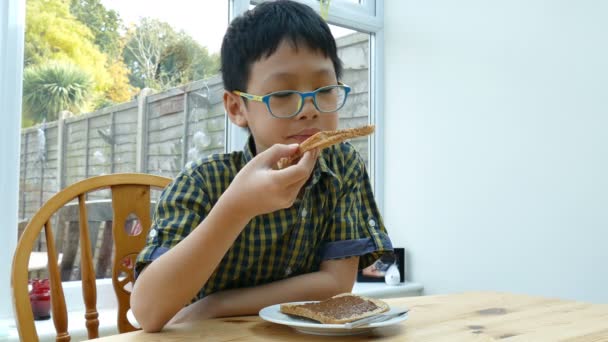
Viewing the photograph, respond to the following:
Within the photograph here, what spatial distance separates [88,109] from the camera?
202 cm

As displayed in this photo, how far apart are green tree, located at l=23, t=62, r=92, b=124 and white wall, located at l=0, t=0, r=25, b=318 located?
62mm

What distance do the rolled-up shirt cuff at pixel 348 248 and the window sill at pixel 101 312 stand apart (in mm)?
883

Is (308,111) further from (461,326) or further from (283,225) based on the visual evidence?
(461,326)

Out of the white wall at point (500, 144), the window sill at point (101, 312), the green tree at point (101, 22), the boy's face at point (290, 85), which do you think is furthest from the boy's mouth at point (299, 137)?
the white wall at point (500, 144)

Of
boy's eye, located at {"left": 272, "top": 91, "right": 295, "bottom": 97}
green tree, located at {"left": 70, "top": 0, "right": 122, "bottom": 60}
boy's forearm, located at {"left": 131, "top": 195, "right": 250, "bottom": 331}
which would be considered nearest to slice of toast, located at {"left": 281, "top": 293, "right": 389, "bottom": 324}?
boy's forearm, located at {"left": 131, "top": 195, "right": 250, "bottom": 331}

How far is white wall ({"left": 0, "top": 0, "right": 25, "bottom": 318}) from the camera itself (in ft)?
5.89

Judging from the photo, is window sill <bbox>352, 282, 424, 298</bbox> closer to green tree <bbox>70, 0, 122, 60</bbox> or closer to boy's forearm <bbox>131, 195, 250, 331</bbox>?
green tree <bbox>70, 0, 122, 60</bbox>

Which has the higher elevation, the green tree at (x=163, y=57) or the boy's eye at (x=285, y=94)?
the green tree at (x=163, y=57)

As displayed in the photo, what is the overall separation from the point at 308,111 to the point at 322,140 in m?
0.19

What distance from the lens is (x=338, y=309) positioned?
0.83 metres

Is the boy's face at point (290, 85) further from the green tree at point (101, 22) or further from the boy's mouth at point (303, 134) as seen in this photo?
the green tree at point (101, 22)

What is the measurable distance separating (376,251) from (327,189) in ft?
0.53

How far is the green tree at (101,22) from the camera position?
2002 millimetres

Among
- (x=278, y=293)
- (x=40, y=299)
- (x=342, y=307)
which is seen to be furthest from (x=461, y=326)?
(x=40, y=299)
